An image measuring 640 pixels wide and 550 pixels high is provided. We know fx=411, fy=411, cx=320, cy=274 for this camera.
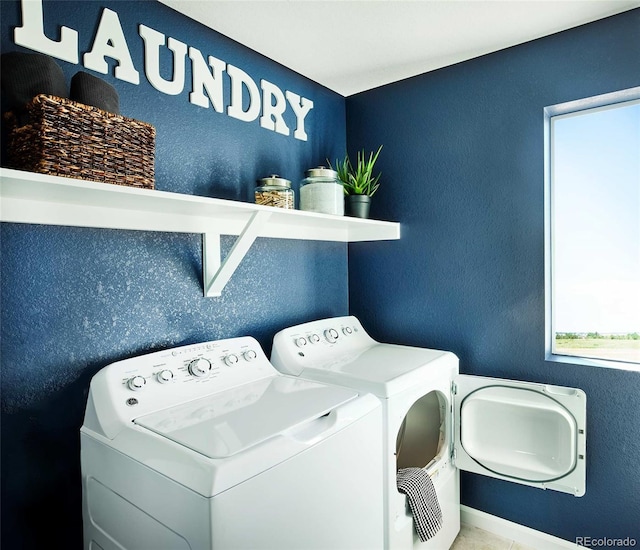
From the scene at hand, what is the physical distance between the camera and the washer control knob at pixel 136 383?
4.14ft

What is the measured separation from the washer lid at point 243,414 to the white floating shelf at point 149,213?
50cm

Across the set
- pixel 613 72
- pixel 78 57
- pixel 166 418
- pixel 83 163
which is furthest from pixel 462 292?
pixel 78 57

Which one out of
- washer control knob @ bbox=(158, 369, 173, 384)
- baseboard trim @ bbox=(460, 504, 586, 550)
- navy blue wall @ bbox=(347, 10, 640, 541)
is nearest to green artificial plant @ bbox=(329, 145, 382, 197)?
navy blue wall @ bbox=(347, 10, 640, 541)

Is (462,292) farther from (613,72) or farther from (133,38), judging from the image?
(133,38)

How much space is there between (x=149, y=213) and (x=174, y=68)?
1.96ft

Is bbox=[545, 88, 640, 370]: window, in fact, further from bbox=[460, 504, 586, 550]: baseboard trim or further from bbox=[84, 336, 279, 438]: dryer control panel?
bbox=[84, 336, 279, 438]: dryer control panel

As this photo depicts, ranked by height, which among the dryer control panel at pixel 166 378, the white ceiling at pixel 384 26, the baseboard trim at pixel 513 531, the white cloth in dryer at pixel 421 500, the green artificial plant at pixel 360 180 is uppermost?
the white ceiling at pixel 384 26

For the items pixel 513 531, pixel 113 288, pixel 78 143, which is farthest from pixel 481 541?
pixel 78 143

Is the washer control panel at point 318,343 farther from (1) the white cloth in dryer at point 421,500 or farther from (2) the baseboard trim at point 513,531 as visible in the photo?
(2) the baseboard trim at point 513,531

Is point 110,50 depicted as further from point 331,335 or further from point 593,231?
point 593,231

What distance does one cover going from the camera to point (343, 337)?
2.12 m

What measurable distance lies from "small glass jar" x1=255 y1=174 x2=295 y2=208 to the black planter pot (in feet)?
1.60

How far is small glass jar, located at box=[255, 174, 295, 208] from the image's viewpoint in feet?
5.48

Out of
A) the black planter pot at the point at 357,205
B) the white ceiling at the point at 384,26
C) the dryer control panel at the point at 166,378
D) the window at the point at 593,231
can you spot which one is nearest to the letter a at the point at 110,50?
the white ceiling at the point at 384,26
